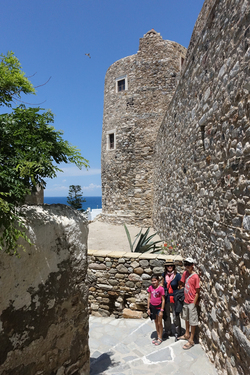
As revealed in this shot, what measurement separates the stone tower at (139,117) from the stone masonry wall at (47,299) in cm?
945

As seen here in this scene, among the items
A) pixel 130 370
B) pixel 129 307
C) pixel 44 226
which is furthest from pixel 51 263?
pixel 129 307

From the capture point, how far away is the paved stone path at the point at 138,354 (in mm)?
3086

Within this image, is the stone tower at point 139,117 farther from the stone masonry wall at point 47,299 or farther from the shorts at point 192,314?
the stone masonry wall at point 47,299

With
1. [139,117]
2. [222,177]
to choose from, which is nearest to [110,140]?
[139,117]

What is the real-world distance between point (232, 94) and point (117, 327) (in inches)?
181

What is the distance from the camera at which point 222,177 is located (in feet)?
9.16

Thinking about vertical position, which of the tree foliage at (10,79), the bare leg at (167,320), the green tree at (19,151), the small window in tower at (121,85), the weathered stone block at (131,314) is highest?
the small window in tower at (121,85)

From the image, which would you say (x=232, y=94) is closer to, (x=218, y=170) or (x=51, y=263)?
(x=218, y=170)

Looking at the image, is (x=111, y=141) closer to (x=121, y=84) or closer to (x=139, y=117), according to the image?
(x=139, y=117)

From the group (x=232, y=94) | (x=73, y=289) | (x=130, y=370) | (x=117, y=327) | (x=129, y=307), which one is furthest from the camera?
(x=129, y=307)

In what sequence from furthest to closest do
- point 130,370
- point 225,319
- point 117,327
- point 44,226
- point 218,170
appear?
point 117,327 < point 130,370 < point 218,170 < point 225,319 < point 44,226

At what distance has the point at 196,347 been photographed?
3518mm

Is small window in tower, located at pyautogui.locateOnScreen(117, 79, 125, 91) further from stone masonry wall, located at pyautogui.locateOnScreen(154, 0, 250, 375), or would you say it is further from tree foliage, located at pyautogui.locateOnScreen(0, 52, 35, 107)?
tree foliage, located at pyautogui.locateOnScreen(0, 52, 35, 107)

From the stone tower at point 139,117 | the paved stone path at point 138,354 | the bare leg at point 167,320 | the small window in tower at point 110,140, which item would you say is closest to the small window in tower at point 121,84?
the stone tower at point 139,117
